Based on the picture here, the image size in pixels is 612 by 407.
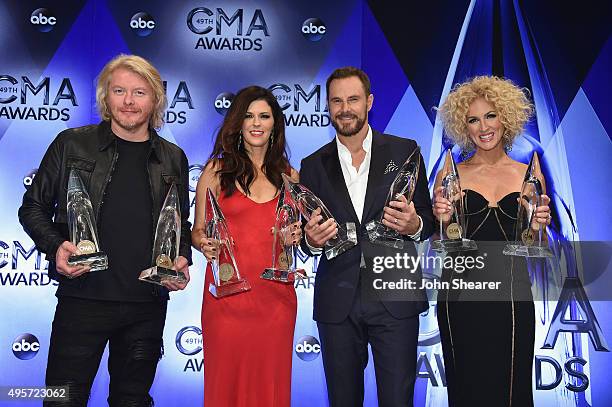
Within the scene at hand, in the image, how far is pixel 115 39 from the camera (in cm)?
474

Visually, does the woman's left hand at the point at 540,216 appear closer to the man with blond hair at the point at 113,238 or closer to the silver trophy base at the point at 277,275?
the silver trophy base at the point at 277,275

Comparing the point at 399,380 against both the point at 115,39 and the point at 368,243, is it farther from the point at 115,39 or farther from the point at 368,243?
the point at 115,39

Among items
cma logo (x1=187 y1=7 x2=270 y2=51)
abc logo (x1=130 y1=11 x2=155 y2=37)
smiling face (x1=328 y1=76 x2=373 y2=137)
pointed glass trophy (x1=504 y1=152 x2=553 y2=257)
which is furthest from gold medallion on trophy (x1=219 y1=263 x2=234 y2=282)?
abc logo (x1=130 y1=11 x2=155 y2=37)

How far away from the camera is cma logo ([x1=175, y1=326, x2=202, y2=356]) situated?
4.67m

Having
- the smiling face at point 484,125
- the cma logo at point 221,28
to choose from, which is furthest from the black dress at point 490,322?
the cma logo at point 221,28

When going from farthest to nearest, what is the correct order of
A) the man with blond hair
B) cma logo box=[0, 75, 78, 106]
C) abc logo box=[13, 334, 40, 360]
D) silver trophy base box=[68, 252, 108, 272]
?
cma logo box=[0, 75, 78, 106] < abc logo box=[13, 334, 40, 360] < the man with blond hair < silver trophy base box=[68, 252, 108, 272]

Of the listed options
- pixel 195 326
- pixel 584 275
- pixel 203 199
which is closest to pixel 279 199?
pixel 203 199

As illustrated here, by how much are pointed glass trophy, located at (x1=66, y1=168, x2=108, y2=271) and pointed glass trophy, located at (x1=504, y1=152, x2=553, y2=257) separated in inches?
69.7

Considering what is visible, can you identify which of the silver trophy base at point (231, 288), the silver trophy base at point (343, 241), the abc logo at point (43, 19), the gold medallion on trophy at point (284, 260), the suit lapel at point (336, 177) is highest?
the abc logo at point (43, 19)

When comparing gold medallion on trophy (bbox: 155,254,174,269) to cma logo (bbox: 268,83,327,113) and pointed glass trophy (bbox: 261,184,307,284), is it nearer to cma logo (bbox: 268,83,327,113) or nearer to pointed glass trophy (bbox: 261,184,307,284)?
pointed glass trophy (bbox: 261,184,307,284)

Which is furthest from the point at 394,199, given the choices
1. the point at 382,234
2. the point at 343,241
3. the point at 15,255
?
the point at 15,255

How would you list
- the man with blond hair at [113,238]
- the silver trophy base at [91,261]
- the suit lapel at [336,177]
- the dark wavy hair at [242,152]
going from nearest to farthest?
the silver trophy base at [91,261] → the man with blond hair at [113,238] → the suit lapel at [336,177] → the dark wavy hair at [242,152]

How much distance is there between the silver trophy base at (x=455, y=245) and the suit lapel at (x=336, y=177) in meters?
0.38

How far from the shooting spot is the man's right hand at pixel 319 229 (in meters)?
2.99
